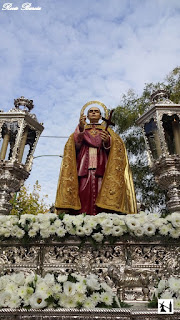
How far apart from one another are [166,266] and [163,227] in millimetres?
521

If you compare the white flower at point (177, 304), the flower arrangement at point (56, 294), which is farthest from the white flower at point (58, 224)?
the white flower at point (177, 304)

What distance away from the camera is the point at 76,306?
3.11 metres

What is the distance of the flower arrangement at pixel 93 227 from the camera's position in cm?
409

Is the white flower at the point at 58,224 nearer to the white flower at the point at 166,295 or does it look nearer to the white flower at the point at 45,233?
the white flower at the point at 45,233

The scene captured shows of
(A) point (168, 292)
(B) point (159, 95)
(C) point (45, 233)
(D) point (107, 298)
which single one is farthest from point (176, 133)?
(D) point (107, 298)

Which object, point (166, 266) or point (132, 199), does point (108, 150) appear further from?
point (166, 266)

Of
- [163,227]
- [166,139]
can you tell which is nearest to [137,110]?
[166,139]

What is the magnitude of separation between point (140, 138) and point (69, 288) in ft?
47.8

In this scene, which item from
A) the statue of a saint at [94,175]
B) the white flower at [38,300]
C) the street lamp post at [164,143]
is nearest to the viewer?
the white flower at [38,300]

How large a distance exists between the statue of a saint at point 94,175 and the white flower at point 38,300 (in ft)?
11.6

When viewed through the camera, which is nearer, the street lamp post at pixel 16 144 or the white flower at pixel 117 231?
the white flower at pixel 117 231

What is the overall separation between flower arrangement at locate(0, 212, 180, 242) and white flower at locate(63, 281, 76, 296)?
91 cm

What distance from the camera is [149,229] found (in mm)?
4141

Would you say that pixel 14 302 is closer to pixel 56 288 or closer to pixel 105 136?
pixel 56 288
